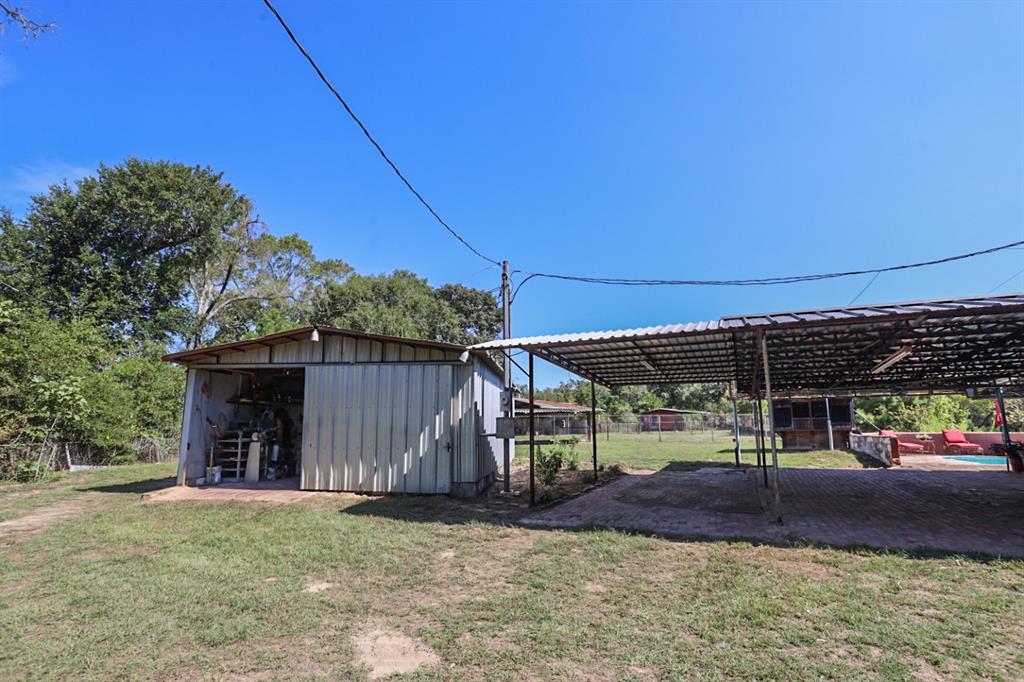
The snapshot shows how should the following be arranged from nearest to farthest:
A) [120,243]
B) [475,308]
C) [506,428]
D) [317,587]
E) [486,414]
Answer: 1. [317,587]
2. [506,428]
3. [486,414]
4. [120,243]
5. [475,308]

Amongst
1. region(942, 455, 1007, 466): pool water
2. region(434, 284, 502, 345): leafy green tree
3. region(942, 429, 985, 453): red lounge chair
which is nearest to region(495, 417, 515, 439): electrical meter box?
region(942, 455, 1007, 466): pool water

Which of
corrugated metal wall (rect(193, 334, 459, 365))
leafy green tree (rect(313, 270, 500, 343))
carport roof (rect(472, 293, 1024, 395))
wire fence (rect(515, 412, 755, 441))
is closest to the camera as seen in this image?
carport roof (rect(472, 293, 1024, 395))

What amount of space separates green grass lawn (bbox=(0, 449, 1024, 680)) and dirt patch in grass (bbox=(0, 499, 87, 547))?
430mm

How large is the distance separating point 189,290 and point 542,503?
73.2ft

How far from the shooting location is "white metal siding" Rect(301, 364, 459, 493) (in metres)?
9.02

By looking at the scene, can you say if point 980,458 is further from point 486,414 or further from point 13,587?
point 13,587

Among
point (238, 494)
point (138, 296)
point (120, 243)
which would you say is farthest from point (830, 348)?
point (120, 243)

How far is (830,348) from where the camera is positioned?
893 cm

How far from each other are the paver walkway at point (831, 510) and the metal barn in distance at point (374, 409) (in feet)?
7.82

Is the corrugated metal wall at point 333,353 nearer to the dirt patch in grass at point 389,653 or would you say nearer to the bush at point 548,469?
the bush at point 548,469

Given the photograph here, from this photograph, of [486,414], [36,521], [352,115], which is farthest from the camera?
[486,414]

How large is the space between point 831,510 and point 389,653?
7021 mm

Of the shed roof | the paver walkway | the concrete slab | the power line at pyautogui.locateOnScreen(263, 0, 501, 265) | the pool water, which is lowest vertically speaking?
the pool water

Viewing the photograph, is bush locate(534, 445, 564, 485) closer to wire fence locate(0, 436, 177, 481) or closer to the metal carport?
the metal carport
